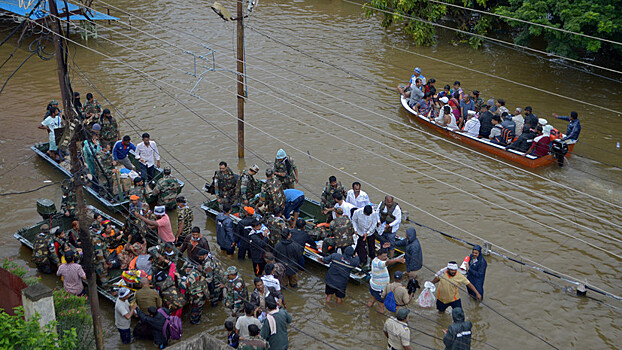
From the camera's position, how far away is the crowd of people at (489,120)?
18406 millimetres

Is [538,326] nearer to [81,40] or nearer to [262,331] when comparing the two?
[262,331]

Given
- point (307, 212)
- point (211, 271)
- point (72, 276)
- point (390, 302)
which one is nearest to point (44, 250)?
point (72, 276)

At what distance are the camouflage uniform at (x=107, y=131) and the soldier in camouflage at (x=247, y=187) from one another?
4764 millimetres

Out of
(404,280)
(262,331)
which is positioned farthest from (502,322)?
(262,331)

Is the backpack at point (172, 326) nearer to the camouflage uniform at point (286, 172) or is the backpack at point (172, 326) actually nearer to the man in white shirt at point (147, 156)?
the camouflage uniform at point (286, 172)

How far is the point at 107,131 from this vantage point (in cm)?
1756

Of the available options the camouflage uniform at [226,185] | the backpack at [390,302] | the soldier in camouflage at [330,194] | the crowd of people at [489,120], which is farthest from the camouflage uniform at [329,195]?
the crowd of people at [489,120]

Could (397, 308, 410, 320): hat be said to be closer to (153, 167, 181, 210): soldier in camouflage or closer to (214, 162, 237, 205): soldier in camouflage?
(214, 162, 237, 205): soldier in camouflage

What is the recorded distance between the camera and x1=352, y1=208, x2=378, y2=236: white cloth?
13430 millimetres

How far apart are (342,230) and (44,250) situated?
6.40m

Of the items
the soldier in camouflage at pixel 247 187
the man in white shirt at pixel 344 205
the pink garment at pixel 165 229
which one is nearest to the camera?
the pink garment at pixel 165 229

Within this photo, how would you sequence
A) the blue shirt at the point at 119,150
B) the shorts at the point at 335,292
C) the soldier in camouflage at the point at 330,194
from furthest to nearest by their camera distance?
the blue shirt at the point at 119,150, the soldier in camouflage at the point at 330,194, the shorts at the point at 335,292

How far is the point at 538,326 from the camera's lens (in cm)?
1235

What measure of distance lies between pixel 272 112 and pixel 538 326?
41.5ft
